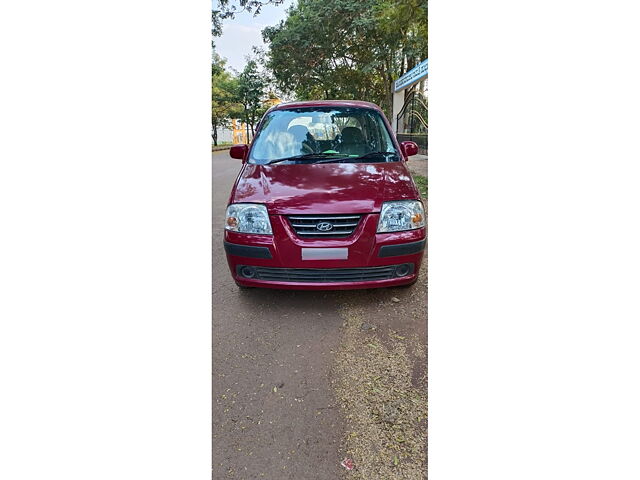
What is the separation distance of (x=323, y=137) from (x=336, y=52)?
646 cm

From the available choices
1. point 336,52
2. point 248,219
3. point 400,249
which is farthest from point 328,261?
point 336,52

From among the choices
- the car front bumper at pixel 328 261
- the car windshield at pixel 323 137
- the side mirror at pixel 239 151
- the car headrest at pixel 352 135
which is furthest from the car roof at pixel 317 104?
the car front bumper at pixel 328 261

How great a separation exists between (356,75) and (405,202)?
7.47 metres

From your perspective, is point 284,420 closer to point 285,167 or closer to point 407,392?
point 407,392

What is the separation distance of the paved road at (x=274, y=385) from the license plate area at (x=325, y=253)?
0.40m

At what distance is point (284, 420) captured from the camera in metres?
1.44

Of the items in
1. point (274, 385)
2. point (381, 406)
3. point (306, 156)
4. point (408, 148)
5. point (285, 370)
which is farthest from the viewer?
point (408, 148)

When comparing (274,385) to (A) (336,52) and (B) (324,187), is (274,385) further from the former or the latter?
(A) (336,52)

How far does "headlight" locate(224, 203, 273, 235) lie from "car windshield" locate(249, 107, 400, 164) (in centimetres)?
54

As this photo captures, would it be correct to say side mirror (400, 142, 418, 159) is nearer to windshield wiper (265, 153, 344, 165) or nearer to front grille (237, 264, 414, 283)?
windshield wiper (265, 153, 344, 165)

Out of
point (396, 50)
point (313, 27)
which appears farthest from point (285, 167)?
point (313, 27)

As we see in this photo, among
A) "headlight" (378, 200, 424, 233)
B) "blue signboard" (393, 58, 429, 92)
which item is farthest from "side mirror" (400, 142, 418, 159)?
"blue signboard" (393, 58, 429, 92)

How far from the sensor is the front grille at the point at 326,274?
208cm

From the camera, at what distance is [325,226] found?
2045 millimetres
